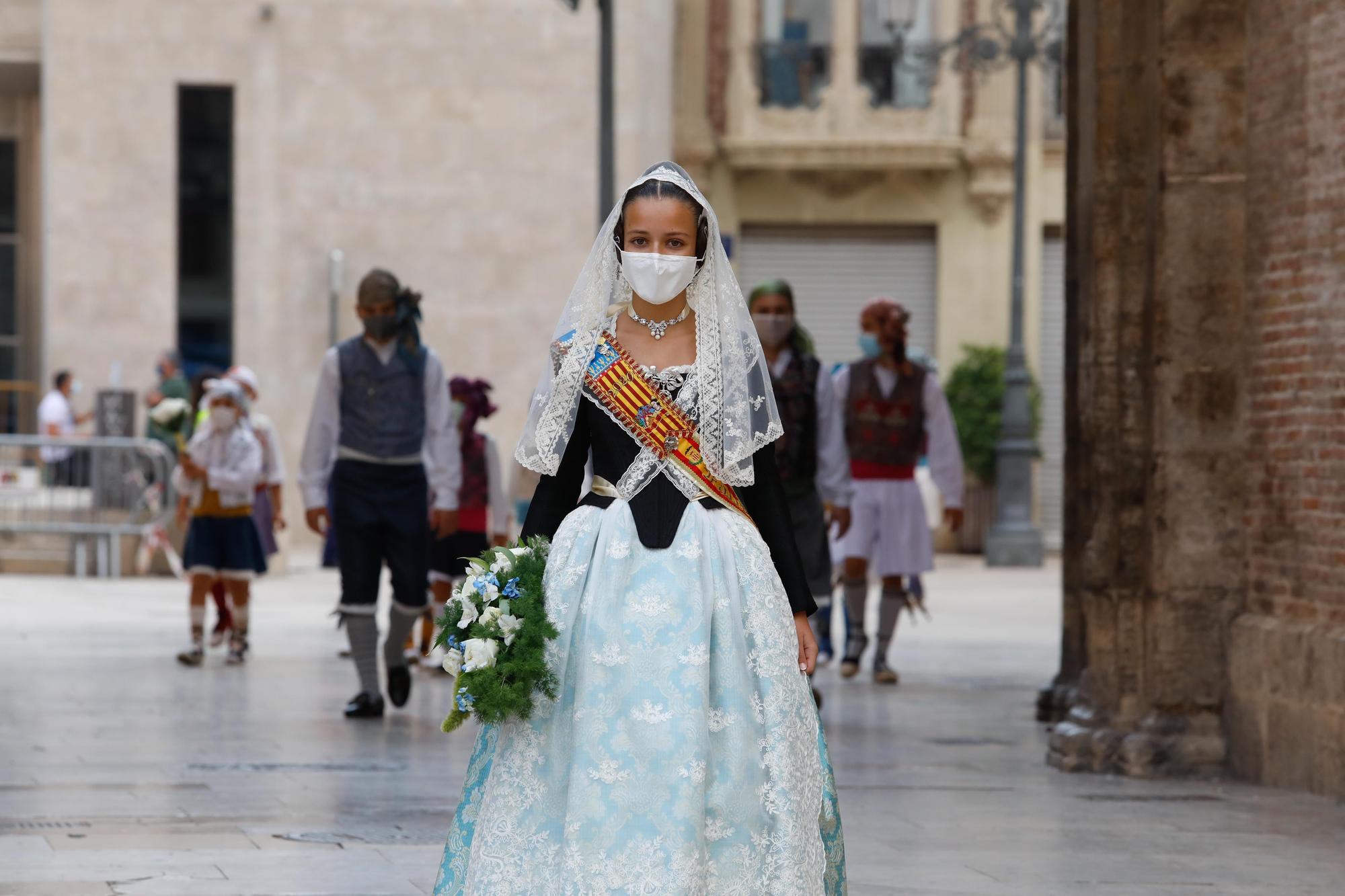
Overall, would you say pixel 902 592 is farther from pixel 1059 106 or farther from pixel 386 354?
Answer: pixel 1059 106

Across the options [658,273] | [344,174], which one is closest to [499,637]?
[658,273]

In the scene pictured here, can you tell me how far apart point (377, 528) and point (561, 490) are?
5577 millimetres

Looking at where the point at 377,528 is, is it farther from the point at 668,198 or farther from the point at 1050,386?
the point at 1050,386

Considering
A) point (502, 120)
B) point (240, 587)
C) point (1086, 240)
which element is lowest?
point (240, 587)

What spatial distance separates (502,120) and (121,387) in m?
5.94

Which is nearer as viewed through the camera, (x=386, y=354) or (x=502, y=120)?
(x=386, y=354)

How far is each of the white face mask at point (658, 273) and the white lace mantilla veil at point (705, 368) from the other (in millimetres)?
104

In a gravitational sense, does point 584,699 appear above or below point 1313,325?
below

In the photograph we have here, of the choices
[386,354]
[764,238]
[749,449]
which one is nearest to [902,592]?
[386,354]

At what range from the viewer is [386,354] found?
1086cm

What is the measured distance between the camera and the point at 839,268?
1312 inches

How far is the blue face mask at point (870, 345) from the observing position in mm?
12961

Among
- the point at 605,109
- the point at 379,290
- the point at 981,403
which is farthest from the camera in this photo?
the point at 981,403
